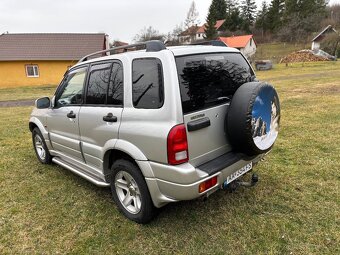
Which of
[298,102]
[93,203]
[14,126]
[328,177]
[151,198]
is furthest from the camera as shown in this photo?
[298,102]

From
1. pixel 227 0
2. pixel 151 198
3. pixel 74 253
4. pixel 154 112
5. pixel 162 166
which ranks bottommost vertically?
pixel 74 253

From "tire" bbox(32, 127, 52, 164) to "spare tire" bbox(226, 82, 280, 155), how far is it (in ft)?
11.4

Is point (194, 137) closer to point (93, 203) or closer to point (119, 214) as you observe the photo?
point (119, 214)

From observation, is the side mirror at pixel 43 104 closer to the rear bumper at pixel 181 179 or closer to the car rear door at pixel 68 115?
the car rear door at pixel 68 115

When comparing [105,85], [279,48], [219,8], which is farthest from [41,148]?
[219,8]

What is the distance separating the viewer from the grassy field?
109 inches

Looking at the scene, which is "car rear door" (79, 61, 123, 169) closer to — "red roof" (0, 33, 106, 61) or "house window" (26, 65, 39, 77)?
"red roof" (0, 33, 106, 61)

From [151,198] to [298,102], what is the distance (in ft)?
27.5

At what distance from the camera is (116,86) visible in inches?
121

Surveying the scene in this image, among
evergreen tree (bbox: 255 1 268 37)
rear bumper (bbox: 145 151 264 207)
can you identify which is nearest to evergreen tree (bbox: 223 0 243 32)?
evergreen tree (bbox: 255 1 268 37)

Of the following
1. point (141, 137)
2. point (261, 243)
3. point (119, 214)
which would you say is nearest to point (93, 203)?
point (119, 214)

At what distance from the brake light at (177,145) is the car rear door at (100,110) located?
2.52 ft

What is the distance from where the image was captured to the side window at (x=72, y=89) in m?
3.70

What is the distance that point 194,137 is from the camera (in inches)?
103
